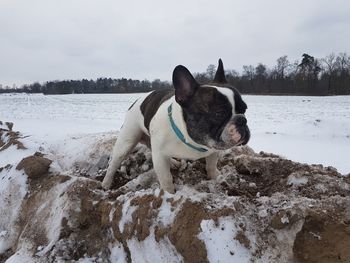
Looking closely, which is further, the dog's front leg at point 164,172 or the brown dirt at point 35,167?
the brown dirt at point 35,167

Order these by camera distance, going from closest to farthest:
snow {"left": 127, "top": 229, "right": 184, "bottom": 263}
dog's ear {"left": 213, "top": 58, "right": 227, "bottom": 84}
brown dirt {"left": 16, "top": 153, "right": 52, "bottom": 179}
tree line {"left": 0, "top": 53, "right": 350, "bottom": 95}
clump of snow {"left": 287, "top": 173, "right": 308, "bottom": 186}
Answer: snow {"left": 127, "top": 229, "right": 184, "bottom": 263} → clump of snow {"left": 287, "top": 173, "right": 308, "bottom": 186} → dog's ear {"left": 213, "top": 58, "right": 227, "bottom": 84} → brown dirt {"left": 16, "top": 153, "right": 52, "bottom": 179} → tree line {"left": 0, "top": 53, "right": 350, "bottom": 95}

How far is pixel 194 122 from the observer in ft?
10.7

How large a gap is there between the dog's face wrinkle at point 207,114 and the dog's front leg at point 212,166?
0.71m

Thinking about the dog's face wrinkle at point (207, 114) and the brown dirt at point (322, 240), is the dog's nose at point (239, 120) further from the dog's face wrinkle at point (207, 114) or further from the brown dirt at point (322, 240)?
the brown dirt at point (322, 240)

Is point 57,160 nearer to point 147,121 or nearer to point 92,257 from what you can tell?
point 147,121

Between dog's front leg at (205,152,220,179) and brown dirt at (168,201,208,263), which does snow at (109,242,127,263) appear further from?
dog's front leg at (205,152,220,179)

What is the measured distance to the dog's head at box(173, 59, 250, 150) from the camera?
10.0 ft

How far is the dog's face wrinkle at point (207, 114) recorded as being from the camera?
3119 mm

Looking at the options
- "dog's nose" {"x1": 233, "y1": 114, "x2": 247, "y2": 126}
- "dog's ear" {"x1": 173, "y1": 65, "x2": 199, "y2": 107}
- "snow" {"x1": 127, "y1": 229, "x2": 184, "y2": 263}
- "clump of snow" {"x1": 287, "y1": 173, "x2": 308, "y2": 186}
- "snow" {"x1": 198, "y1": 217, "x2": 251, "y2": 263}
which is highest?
"dog's ear" {"x1": 173, "y1": 65, "x2": 199, "y2": 107}

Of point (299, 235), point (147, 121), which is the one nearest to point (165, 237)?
point (299, 235)

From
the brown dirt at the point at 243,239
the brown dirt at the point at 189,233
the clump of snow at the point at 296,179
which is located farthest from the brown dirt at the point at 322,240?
the clump of snow at the point at 296,179

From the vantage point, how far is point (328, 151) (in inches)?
342

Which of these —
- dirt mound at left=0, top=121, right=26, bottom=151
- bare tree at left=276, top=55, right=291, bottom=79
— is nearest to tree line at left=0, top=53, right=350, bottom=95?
bare tree at left=276, top=55, right=291, bottom=79

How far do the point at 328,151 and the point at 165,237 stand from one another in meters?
6.88
